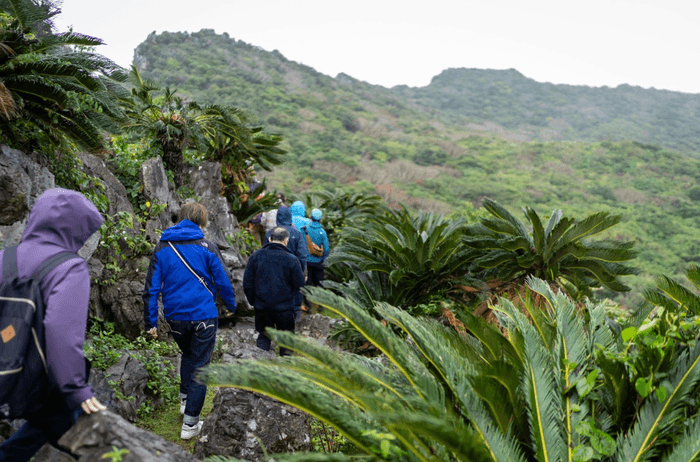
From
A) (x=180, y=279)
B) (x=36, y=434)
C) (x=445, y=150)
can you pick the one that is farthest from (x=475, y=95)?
(x=36, y=434)

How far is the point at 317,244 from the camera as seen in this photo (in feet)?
25.7

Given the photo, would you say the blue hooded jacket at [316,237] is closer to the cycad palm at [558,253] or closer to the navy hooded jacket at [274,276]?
the cycad palm at [558,253]

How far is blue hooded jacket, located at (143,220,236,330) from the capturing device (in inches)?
148

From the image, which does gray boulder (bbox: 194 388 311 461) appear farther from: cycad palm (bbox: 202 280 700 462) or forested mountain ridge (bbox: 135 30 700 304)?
forested mountain ridge (bbox: 135 30 700 304)

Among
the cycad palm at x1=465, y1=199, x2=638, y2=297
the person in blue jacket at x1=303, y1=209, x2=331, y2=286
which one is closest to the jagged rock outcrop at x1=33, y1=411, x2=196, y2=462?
the cycad palm at x1=465, y1=199, x2=638, y2=297

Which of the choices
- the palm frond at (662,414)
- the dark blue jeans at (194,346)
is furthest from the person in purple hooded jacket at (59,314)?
the palm frond at (662,414)

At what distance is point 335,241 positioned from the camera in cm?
1284

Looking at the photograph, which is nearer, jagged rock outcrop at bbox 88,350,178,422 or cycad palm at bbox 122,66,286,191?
jagged rock outcrop at bbox 88,350,178,422

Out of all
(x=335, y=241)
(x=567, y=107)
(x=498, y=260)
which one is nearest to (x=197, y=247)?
(x=498, y=260)

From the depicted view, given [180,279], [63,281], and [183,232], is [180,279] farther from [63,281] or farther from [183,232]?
[63,281]

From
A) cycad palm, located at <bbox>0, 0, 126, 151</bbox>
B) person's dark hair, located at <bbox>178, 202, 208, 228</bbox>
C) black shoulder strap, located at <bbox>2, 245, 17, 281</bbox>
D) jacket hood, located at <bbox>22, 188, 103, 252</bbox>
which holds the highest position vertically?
cycad palm, located at <bbox>0, 0, 126, 151</bbox>

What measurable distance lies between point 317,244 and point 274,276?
120 inches

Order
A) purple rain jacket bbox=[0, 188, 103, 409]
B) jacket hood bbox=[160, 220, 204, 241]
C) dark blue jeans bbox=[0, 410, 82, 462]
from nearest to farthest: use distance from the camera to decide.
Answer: purple rain jacket bbox=[0, 188, 103, 409], dark blue jeans bbox=[0, 410, 82, 462], jacket hood bbox=[160, 220, 204, 241]

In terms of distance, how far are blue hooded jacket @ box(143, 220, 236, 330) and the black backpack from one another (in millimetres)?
1673
